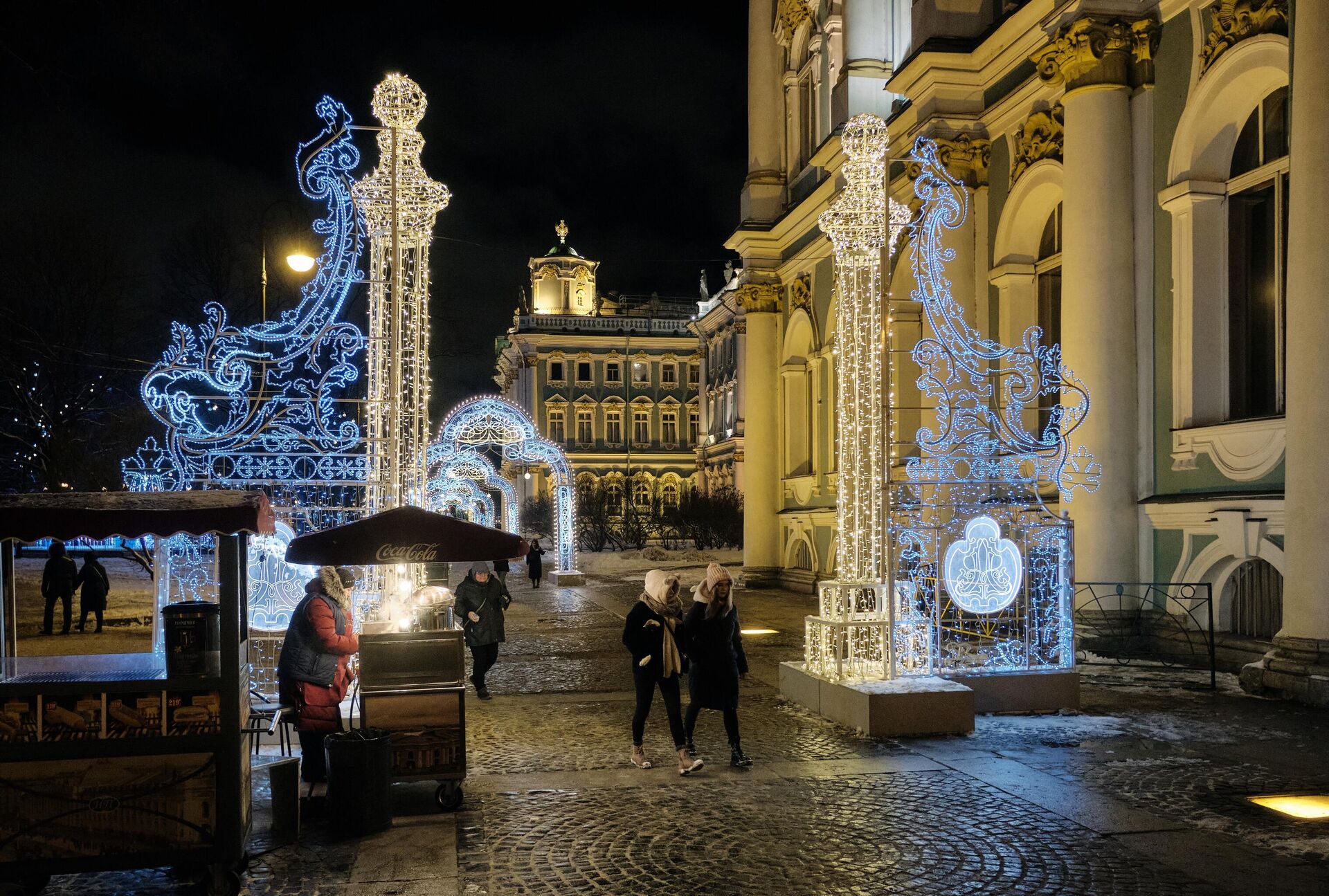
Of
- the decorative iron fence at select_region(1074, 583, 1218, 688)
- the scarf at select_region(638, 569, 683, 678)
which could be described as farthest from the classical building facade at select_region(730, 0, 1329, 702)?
the scarf at select_region(638, 569, 683, 678)

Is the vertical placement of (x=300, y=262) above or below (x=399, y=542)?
above

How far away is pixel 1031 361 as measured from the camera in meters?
12.4

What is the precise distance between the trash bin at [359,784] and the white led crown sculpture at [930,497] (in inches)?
200

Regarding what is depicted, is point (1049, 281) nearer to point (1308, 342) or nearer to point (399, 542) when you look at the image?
point (1308, 342)

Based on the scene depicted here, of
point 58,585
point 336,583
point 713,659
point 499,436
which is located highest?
point 499,436

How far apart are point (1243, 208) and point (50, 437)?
110 ft

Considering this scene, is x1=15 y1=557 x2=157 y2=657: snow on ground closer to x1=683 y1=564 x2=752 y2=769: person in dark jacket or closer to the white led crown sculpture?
x1=683 y1=564 x2=752 y2=769: person in dark jacket

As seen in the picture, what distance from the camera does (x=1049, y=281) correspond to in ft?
65.4

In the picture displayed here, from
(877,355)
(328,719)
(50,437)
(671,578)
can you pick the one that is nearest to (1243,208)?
(877,355)

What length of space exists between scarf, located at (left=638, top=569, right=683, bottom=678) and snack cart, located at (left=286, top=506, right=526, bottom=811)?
112cm

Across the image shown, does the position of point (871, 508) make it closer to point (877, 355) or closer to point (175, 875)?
point (877, 355)

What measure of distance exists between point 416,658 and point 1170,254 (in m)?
11.6

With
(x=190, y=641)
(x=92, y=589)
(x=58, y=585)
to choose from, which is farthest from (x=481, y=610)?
(x=58, y=585)

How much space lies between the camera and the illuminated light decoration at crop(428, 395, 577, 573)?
1261 inches
